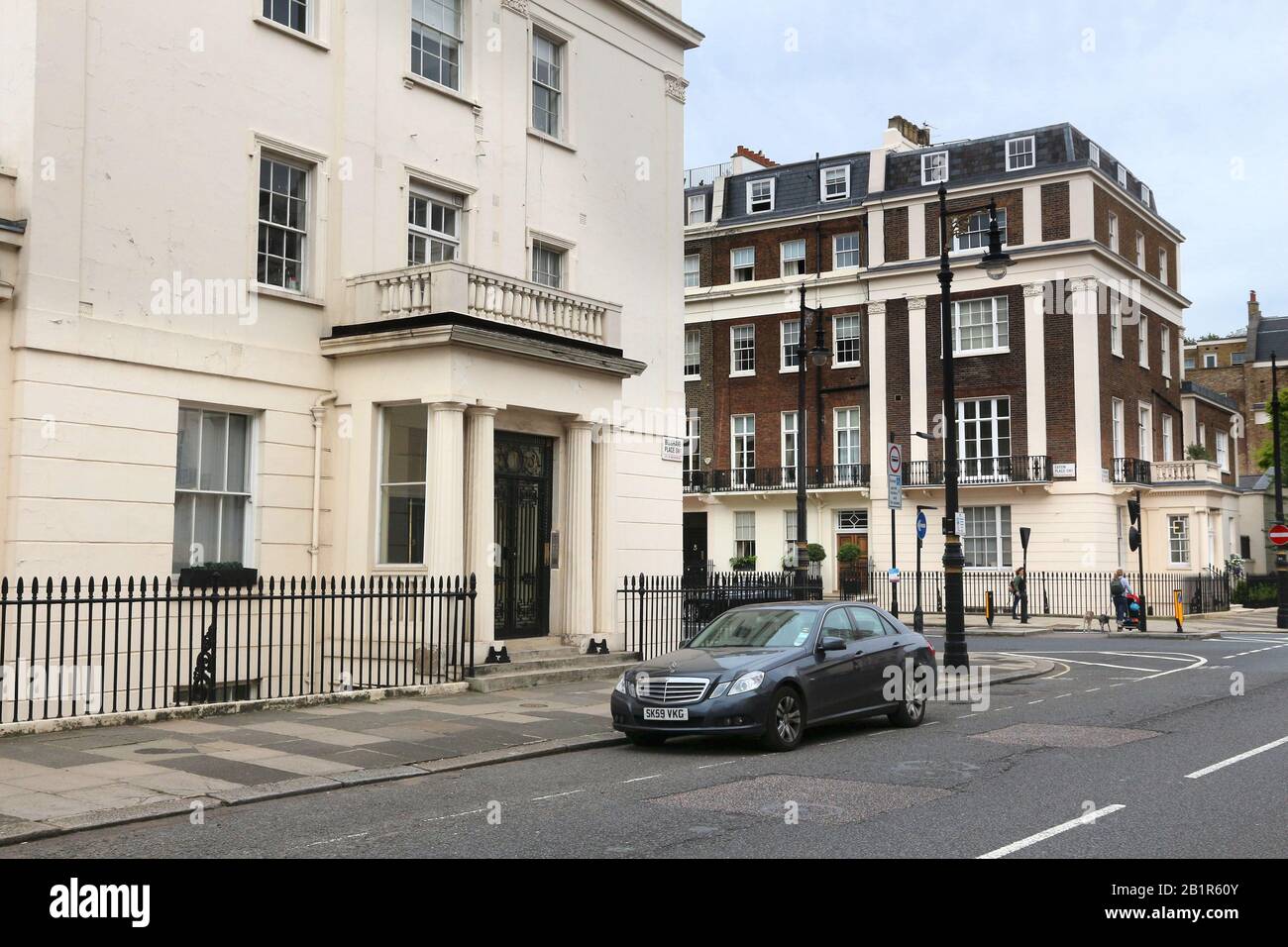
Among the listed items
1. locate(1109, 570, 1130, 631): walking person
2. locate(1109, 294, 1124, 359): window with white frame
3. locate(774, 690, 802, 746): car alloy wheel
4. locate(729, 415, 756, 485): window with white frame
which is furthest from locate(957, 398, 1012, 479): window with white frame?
locate(774, 690, 802, 746): car alloy wheel

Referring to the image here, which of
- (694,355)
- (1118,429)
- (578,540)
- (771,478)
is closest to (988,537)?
(1118,429)

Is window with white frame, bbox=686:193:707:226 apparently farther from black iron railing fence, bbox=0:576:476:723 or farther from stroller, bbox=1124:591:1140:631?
black iron railing fence, bbox=0:576:476:723

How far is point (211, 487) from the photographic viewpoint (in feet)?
54.7

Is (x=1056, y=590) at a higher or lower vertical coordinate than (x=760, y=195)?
lower

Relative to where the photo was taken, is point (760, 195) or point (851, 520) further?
point (760, 195)

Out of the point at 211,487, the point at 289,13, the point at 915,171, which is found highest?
the point at 915,171

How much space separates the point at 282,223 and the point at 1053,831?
13.7 meters

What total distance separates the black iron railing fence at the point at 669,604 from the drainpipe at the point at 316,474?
16.5 feet

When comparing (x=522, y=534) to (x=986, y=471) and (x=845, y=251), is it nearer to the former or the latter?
(x=986, y=471)

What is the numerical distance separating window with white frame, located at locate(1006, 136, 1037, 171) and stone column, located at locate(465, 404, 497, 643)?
3240 centimetres

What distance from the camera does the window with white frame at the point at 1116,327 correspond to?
4488 centimetres

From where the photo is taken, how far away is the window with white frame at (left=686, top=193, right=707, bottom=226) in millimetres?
53062
